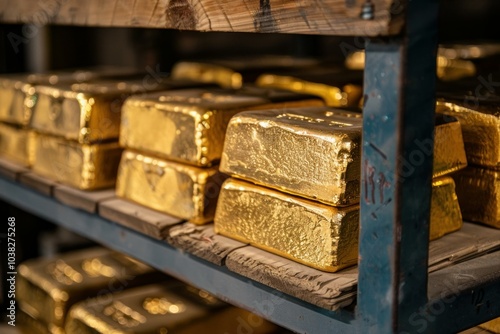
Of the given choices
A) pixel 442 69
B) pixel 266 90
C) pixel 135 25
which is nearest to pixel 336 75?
pixel 266 90

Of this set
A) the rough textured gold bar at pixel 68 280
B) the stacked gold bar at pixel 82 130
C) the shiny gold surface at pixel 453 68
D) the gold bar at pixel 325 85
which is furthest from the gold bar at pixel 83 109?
the shiny gold surface at pixel 453 68

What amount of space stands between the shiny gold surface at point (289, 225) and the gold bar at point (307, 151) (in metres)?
0.02

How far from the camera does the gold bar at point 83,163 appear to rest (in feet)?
5.69

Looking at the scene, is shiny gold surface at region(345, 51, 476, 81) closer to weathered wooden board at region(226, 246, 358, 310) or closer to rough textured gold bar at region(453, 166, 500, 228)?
rough textured gold bar at region(453, 166, 500, 228)

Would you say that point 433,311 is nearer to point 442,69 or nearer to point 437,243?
point 437,243

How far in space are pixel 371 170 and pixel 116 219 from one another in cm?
76

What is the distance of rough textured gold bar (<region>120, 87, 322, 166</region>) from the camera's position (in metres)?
1.44

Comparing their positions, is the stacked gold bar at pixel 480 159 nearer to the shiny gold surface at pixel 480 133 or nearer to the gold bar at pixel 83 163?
the shiny gold surface at pixel 480 133

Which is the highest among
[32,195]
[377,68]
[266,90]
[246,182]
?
[377,68]

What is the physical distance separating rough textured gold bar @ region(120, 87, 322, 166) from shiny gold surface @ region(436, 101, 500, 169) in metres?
0.41

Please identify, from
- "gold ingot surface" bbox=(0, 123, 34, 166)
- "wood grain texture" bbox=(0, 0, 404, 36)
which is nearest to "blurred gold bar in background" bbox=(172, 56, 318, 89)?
"gold ingot surface" bbox=(0, 123, 34, 166)

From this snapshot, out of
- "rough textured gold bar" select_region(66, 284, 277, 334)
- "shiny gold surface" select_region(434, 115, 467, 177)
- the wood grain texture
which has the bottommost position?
"rough textured gold bar" select_region(66, 284, 277, 334)

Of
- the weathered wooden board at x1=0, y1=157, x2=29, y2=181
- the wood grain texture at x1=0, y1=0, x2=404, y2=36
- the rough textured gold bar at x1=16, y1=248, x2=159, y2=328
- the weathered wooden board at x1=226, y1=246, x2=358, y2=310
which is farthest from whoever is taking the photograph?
the rough textured gold bar at x1=16, y1=248, x2=159, y2=328

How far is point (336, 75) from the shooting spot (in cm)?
207
